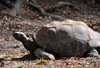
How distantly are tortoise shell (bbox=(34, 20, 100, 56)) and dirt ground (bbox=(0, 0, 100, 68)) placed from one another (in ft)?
0.92

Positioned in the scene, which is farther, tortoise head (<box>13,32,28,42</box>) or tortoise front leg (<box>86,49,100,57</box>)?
tortoise head (<box>13,32,28,42</box>)

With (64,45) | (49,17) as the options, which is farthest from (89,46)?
(49,17)

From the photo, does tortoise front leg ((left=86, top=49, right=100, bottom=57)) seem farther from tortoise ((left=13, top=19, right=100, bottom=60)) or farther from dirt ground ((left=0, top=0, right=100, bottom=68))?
dirt ground ((left=0, top=0, right=100, bottom=68))

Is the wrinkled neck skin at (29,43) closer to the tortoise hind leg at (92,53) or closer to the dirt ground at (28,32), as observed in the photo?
A: the dirt ground at (28,32)

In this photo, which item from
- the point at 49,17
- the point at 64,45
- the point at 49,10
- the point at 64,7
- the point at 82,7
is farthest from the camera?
the point at 82,7

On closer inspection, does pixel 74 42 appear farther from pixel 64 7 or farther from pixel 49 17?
pixel 64 7

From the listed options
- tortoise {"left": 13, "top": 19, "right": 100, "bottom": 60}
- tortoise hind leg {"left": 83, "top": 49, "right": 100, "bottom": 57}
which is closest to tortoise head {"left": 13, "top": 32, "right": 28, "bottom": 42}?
tortoise {"left": 13, "top": 19, "right": 100, "bottom": 60}

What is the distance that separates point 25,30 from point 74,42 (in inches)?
166

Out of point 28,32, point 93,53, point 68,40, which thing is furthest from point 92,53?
point 28,32

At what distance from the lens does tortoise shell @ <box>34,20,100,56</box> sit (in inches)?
151

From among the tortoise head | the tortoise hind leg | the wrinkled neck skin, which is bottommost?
the tortoise hind leg

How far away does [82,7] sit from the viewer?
14.7 metres

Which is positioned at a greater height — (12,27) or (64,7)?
(64,7)

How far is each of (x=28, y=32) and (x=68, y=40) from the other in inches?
149
